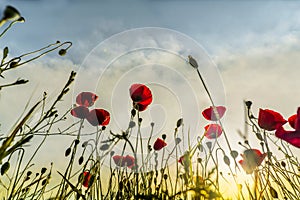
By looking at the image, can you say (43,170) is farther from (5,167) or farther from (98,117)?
(5,167)

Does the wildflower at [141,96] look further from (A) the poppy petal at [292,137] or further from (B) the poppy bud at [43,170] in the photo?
(A) the poppy petal at [292,137]

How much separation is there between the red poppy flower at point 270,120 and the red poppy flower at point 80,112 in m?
0.88

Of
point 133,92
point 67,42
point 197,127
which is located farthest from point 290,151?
point 67,42

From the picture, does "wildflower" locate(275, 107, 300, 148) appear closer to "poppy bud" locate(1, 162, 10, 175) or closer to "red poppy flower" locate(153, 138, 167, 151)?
"red poppy flower" locate(153, 138, 167, 151)

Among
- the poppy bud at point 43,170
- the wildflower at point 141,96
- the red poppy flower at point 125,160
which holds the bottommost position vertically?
Answer: the poppy bud at point 43,170

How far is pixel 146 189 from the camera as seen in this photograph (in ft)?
4.86

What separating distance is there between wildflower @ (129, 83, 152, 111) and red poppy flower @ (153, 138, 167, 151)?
25 centimetres

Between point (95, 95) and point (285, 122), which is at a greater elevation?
point (95, 95)

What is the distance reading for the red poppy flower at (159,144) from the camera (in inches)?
69.4

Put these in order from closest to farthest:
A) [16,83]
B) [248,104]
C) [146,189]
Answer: [16,83] < [248,104] < [146,189]

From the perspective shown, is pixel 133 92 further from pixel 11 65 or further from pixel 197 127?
pixel 11 65

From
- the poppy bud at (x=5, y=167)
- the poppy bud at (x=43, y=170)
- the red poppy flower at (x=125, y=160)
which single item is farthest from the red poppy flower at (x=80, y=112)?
the poppy bud at (x=5, y=167)

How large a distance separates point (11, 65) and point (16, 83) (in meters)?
0.10

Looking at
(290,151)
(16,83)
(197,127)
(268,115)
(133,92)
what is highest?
(133,92)
